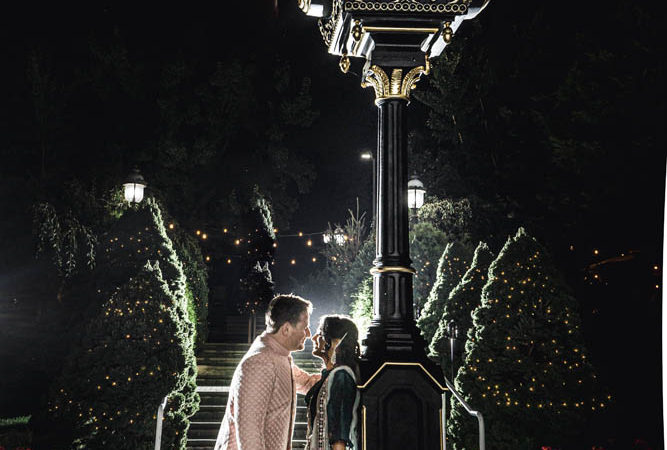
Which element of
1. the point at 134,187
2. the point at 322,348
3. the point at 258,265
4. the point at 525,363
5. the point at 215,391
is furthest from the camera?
the point at 258,265

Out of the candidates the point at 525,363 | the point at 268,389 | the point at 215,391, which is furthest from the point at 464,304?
the point at 268,389

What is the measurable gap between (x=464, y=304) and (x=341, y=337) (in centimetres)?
733

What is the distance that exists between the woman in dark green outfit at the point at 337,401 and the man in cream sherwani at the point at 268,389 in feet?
0.98

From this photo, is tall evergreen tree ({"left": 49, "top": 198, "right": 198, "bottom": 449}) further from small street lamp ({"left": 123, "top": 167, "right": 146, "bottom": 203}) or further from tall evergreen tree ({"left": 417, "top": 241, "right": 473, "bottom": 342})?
tall evergreen tree ({"left": 417, "top": 241, "right": 473, "bottom": 342})

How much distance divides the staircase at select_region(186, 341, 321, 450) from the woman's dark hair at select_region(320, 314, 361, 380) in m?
5.33

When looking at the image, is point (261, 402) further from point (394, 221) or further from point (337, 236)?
point (337, 236)

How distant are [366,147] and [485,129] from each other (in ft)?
34.1

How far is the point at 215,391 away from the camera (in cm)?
1138

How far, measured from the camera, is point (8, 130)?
1573 centimetres

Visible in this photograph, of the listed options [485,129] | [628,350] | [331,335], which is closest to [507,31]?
[485,129]

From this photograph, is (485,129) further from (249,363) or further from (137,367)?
(249,363)

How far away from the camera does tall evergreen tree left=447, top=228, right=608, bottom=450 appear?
7.87 m

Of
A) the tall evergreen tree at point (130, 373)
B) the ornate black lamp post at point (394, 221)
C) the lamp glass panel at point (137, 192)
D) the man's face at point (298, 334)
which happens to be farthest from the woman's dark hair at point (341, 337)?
the lamp glass panel at point (137, 192)

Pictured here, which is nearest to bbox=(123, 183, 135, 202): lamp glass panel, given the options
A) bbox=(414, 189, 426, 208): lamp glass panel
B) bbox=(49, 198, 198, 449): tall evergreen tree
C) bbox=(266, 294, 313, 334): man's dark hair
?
bbox=(49, 198, 198, 449): tall evergreen tree
